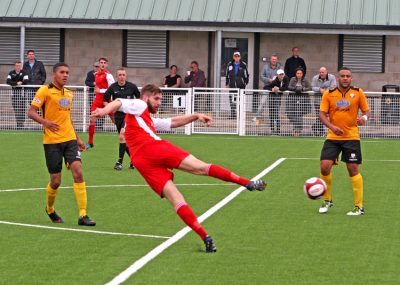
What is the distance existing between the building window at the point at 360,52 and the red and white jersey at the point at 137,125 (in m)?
25.0

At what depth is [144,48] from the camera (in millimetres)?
38062

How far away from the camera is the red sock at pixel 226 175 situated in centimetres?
1189

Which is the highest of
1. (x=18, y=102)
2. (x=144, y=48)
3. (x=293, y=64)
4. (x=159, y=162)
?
(x=144, y=48)

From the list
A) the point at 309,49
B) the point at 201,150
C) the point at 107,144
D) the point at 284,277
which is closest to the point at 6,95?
the point at 107,144

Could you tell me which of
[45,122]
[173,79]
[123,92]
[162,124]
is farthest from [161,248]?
[173,79]

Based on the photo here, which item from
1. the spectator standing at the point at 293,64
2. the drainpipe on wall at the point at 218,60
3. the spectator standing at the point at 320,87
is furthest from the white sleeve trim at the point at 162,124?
the drainpipe on wall at the point at 218,60

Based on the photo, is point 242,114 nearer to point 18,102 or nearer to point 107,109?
point 18,102

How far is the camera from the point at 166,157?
1237 cm

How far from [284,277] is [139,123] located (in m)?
2.72

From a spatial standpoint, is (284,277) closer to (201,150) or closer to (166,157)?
(166,157)

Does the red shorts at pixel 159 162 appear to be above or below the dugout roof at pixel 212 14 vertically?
below

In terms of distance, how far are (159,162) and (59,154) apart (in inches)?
105

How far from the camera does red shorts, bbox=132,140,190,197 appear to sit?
12.4 meters

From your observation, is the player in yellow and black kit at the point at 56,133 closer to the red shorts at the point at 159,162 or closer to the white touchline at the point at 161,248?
the white touchline at the point at 161,248
